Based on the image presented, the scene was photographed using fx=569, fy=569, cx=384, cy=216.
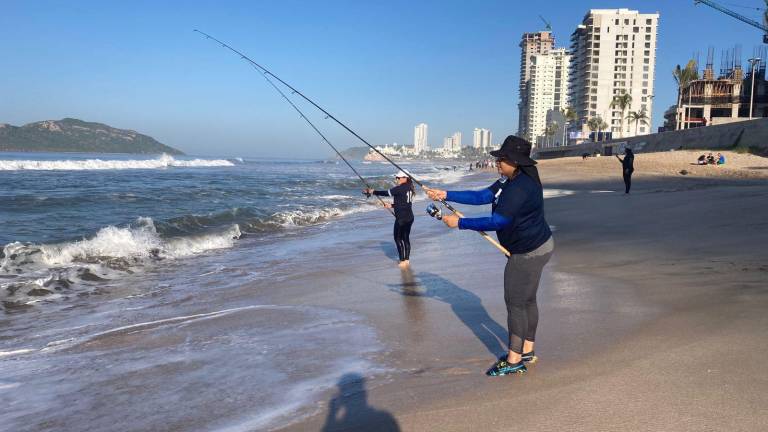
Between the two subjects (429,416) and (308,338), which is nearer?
(429,416)

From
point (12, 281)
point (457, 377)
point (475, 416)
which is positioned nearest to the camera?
point (475, 416)

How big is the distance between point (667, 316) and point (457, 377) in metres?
2.17

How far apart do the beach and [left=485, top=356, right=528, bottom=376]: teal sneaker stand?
0.08 m

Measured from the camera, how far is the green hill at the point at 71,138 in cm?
12688

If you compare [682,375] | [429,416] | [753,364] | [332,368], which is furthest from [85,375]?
[753,364]

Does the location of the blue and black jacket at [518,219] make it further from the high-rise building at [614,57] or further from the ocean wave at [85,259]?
the high-rise building at [614,57]

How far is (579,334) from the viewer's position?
462 cm

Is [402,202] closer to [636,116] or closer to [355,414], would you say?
[355,414]

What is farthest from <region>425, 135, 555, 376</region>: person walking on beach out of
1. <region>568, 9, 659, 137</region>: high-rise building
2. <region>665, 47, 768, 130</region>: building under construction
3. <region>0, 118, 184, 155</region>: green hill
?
<region>0, 118, 184, 155</region>: green hill

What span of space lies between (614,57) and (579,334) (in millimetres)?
147512

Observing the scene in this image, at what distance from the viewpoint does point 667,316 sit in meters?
4.87

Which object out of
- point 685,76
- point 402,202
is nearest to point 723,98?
point 685,76

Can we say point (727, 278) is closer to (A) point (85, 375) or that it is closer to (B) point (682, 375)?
(B) point (682, 375)

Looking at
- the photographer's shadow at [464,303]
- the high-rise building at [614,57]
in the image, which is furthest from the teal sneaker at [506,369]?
the high-rise building at [614,57]
